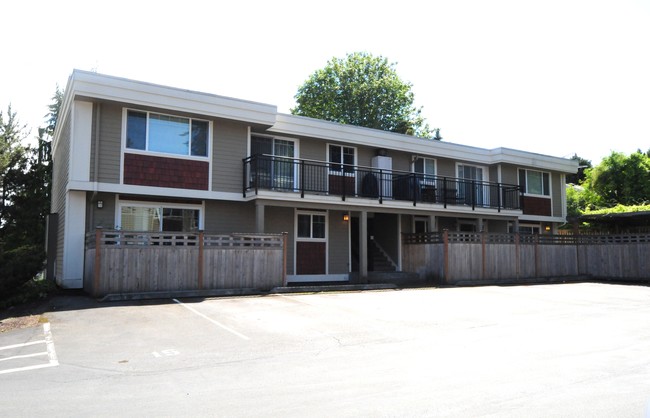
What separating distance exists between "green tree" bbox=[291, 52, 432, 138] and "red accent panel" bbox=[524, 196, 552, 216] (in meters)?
20.8

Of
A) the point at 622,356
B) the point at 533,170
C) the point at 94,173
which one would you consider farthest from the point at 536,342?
the point at 533,170

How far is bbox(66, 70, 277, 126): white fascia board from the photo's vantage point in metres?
13.4

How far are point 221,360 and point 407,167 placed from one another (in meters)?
15.4

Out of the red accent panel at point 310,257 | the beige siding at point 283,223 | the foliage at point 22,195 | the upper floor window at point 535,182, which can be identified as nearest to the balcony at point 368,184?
the beige siding at point 283,223

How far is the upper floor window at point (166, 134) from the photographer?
1458cm

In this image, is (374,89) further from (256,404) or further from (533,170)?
(256,404)

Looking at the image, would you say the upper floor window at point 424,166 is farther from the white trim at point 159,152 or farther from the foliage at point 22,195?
the foliage at point 22,195

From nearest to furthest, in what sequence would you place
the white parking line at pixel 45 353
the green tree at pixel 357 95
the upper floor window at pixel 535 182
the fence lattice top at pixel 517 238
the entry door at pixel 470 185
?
the white parking line at pixel 45 353 → the fence lattice top at pixel 517 238 → the entry door at pixel 470 185 → the upper floor window at pixel 535 182 → the green tree at pixel 357 95

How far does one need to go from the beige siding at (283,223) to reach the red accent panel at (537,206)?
12783mm

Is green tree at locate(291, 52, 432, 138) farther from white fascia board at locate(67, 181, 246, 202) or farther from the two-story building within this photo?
white fascia board at locate(67, 181, 246, 202)

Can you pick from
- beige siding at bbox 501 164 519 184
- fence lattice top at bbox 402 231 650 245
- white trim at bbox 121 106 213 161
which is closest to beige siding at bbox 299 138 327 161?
white trim at bbox 121 106 213 161

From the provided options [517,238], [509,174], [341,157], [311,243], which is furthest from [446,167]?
[311,243]

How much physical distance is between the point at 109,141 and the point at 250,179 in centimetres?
435

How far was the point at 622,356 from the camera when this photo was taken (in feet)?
22.8
